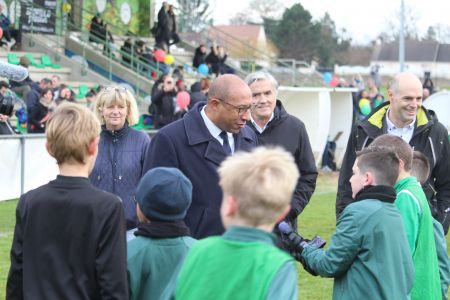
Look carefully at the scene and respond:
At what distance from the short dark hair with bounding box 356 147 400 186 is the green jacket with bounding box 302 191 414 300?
141 millimetres

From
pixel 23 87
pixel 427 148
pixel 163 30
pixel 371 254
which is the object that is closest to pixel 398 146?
pixel 371 254

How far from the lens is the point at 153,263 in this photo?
401 cm

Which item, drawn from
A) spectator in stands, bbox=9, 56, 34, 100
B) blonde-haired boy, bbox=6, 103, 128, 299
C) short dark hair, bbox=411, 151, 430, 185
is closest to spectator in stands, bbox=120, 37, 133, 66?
spectator in stands, bbox=9, 56, 34, 100

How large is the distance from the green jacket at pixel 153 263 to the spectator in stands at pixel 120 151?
2.04 metres

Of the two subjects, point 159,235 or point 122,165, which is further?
point 122,165

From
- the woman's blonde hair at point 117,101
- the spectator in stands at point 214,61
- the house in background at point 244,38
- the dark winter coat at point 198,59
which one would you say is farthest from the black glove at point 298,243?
the house in background at point 244,38

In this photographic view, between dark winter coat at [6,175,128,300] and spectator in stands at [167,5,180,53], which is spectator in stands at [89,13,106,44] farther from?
dark winter coat at [6,175,128,300]

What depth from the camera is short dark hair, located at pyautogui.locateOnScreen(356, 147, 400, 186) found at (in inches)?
191

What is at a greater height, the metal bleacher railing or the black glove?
the black glove

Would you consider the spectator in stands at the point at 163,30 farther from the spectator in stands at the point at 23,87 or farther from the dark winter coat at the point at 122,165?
the dark winter coat at the point at 122,165

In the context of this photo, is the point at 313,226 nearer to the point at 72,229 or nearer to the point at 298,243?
the point at 298,243

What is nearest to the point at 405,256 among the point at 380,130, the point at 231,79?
the point at 231,79

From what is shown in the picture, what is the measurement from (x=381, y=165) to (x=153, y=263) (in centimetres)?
147

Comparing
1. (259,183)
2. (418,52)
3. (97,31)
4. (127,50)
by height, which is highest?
(259,183)
